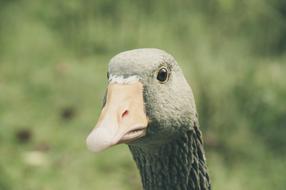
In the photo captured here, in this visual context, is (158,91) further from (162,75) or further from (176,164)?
(176,164)

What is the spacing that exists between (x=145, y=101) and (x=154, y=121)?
6 centimetres

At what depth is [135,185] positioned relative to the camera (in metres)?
3.10

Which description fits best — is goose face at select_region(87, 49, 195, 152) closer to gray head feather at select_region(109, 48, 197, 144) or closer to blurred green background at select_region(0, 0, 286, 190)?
gray head feather at select_region(109, 48, 197, 144)

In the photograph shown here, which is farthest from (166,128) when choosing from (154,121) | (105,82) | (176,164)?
(105,82)

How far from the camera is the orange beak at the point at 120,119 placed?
1414 mm

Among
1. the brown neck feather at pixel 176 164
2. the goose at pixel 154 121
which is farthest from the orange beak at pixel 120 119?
the brown neck feather at pixel 176 164

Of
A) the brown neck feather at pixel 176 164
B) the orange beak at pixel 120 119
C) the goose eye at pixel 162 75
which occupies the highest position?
the goose eye at pixel 162 75

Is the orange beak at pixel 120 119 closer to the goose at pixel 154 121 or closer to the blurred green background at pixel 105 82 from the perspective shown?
the goose at pixel 154 121

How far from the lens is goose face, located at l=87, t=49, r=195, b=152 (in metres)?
1.50

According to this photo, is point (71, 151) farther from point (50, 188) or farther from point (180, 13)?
point (180, 13)

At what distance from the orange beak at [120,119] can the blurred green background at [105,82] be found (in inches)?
58.7

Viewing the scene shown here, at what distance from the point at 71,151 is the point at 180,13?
4.11ft

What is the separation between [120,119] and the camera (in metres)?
1.49

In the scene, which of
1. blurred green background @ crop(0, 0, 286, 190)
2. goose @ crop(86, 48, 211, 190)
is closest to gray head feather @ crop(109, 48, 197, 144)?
goose @ crop(86, 48, 211, 190)
